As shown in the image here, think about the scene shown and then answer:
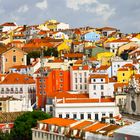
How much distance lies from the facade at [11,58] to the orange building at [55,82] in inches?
594

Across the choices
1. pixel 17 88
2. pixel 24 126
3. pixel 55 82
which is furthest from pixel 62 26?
pixel 24 126

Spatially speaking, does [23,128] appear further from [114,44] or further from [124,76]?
[114,44]

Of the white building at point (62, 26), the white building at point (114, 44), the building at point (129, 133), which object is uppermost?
the white building at point (62, 26)

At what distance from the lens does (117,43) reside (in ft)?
360

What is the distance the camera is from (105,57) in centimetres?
9862

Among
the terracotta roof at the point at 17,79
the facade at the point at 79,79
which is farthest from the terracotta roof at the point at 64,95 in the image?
the terracotta roof at the point at 17,79

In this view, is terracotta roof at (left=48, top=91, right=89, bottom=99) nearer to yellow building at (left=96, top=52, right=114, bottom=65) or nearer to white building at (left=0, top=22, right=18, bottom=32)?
yellow building at (left=96, top=52, right=114, bottom=65)

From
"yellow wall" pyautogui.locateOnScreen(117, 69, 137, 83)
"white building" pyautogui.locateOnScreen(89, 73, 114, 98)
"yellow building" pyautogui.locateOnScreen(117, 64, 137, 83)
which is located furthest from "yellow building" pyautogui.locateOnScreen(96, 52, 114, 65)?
"white building" pyautogui.locateOnScreen(89, 73, 114, 98)

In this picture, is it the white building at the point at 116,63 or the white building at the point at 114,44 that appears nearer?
the white building at the point at 116,63

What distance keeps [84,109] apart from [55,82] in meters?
13.5

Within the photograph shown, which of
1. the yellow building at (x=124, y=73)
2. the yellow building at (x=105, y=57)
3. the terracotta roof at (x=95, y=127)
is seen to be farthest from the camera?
the yellow building at (x=105, y=57)

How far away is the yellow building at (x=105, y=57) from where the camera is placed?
9706 centimetres

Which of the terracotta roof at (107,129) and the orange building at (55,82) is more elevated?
the orange building at (55,82)

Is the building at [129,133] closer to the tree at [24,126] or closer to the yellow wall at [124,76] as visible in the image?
the tree at [24,126]
